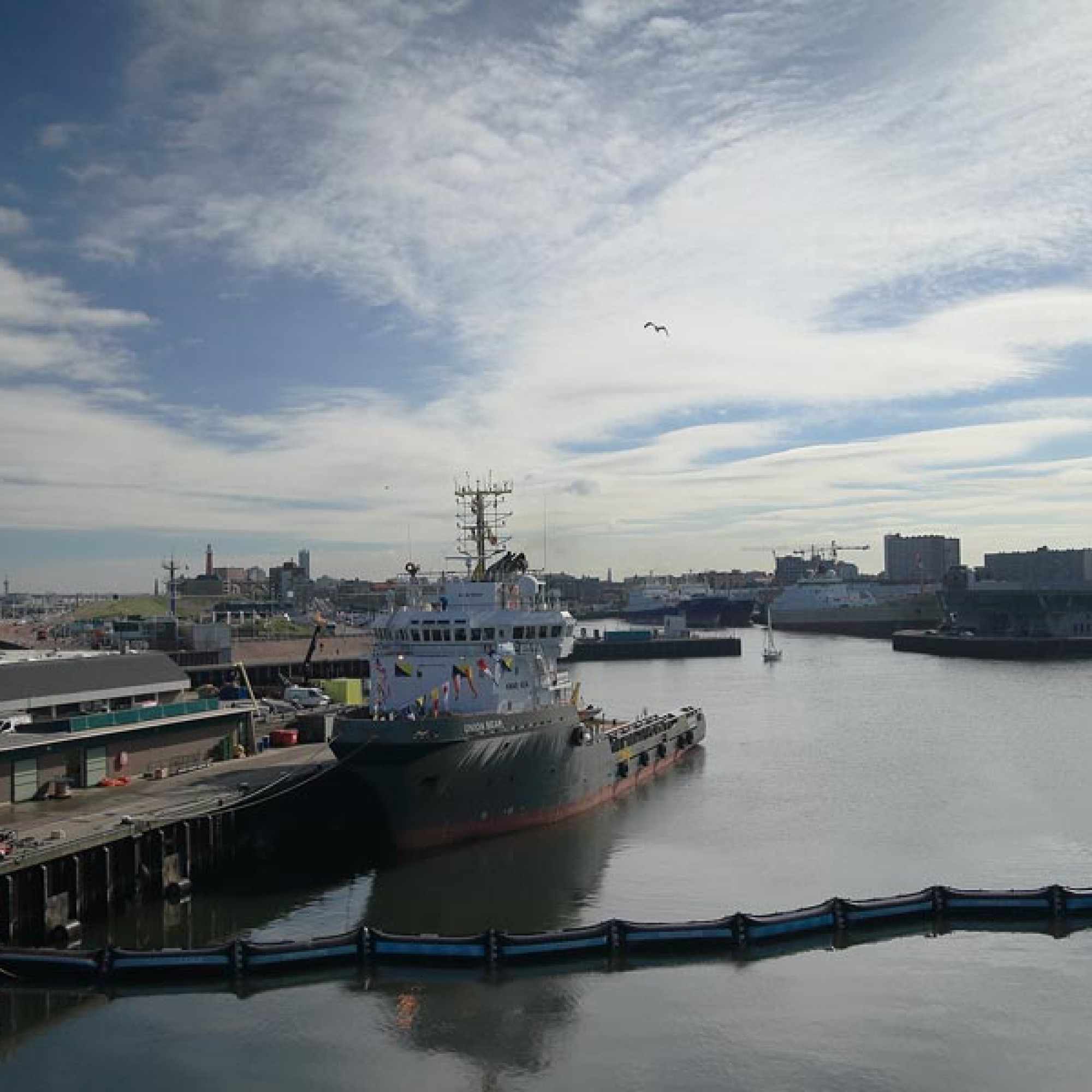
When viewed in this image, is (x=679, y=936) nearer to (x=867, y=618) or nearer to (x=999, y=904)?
(x=999, y=904)

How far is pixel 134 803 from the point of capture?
28.3 m

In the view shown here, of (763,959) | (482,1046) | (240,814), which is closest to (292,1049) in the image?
(482,1046)

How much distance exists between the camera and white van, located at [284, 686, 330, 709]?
1874 inches

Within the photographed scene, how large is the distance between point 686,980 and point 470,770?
34.5ft

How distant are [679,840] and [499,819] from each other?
5.59 m

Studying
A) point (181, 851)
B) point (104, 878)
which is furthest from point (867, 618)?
point (104, 878)

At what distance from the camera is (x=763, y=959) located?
21.3 metres

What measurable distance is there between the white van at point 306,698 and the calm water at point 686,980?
633 inches

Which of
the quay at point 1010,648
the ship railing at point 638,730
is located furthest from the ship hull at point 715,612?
the ship railing at point 638,730

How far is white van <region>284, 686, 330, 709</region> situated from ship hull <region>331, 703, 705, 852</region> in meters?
16.7

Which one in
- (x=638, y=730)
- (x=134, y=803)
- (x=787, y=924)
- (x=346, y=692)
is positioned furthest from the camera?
(x=346, y=692)

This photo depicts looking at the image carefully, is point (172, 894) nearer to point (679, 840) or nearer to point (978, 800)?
point (679, 840)

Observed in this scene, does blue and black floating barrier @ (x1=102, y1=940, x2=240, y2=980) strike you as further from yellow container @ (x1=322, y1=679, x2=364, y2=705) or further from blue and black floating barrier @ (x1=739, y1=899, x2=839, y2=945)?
yellow container @ (x1=322, y1=679, x2=364, y2=705)

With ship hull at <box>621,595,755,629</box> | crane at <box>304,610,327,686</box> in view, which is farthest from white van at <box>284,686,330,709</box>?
ship hull at <box>621,595,755,629</box>
